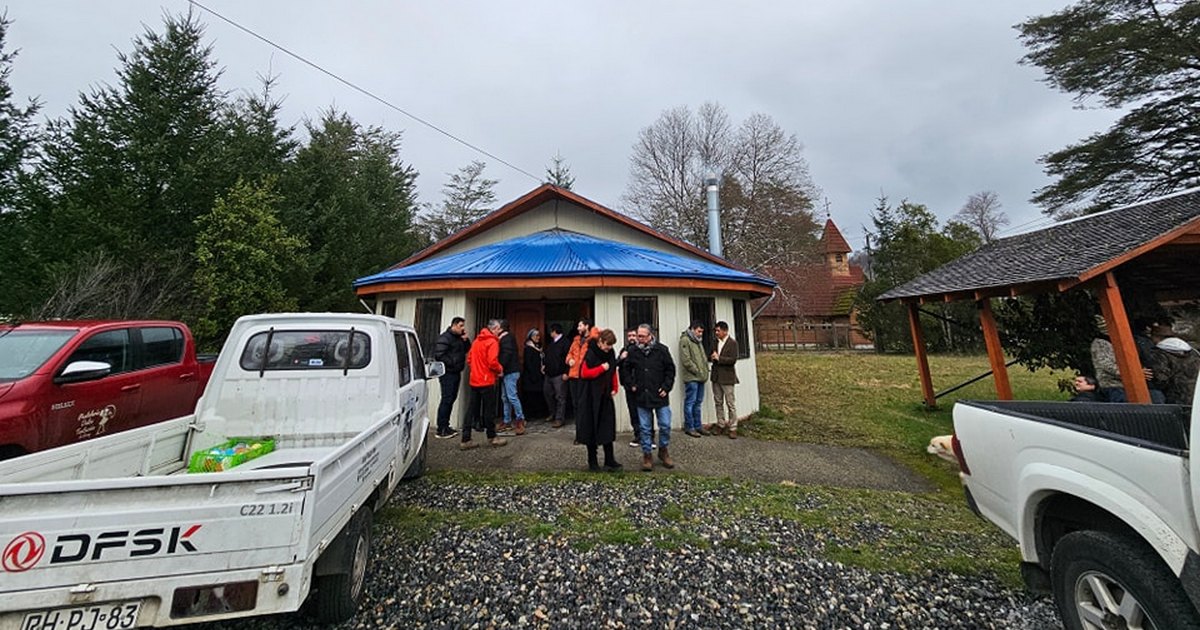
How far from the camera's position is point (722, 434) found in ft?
23.4

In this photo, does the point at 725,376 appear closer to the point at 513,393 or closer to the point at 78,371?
the point at 513,393

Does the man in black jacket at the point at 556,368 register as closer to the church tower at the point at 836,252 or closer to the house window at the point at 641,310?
the house window at the point at 641,310

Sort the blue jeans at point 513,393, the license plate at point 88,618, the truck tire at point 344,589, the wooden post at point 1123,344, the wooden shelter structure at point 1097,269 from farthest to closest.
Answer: the blue jeans at point 513,393 → the wooden shelter structure at point 1097,269 → the wooden post at point 1123,344 → the truck tire at point 344,589 → the license plate at point 88,618

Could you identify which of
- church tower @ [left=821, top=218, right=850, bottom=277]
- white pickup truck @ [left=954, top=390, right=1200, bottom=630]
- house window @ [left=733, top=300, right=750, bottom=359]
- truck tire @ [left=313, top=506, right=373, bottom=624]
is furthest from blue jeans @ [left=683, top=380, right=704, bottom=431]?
church tower @ [left=821, top=218, right=850, bottom=277]

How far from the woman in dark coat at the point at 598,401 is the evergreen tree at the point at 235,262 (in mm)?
11182

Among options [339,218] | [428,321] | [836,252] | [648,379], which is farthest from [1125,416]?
[836,252]

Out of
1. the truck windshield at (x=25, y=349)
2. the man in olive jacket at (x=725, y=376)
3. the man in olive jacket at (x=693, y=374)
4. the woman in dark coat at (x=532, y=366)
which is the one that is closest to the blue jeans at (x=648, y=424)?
the man in olive jacket at (x=693, y=374)

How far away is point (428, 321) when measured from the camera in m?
7.93

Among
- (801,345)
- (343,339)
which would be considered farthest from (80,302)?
(801,345)

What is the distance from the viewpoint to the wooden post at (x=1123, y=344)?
206 inches

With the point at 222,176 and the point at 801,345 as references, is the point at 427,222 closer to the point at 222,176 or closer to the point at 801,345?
Answer: the point at 222,176

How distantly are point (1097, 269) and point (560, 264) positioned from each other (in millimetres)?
7613

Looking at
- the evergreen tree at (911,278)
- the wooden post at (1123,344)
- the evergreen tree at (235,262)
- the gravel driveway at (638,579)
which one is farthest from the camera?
the evergreen tree at (911,278)

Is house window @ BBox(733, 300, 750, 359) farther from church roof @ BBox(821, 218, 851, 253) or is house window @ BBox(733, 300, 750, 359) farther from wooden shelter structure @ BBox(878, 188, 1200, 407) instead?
church roof @ BBox(821, 218, 851, 253)
